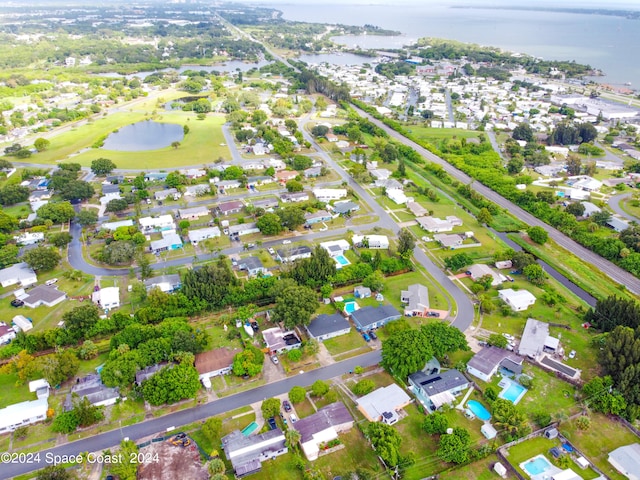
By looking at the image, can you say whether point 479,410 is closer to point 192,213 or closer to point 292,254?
point 292,254

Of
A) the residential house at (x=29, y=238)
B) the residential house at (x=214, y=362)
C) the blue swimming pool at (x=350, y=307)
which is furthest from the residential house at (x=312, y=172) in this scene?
the residential house at (x=214, y=362)

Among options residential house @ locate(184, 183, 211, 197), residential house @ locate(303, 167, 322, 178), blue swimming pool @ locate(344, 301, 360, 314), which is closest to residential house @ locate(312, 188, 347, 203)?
residential house @ locate(303, 167, 322, 178)

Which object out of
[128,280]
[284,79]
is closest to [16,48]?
[284,79]

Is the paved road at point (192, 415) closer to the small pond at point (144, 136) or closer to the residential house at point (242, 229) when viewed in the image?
the residential house at point (242, 229)

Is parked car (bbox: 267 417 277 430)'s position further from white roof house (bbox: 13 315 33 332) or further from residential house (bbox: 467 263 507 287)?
residential house (bbox: 467 263 507 287)

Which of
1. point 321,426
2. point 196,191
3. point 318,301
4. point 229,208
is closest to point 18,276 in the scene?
point 229,208

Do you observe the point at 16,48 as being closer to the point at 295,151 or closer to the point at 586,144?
the point at 295,151

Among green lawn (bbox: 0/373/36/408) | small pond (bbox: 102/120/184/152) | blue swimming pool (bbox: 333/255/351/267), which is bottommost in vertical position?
green lawn (bbox: 0/373/36/408)
